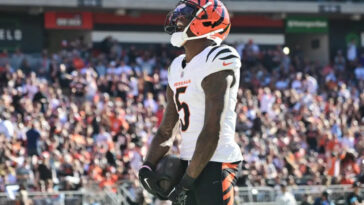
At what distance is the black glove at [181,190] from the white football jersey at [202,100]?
0.21 metres

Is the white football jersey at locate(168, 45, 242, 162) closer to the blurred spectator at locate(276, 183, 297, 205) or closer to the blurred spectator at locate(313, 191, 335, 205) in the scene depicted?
the blurred spectator at locate(313, 191, 335, 205)

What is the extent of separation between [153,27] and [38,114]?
33.6 ft

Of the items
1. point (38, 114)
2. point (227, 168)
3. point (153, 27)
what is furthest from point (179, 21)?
point (153, 27)

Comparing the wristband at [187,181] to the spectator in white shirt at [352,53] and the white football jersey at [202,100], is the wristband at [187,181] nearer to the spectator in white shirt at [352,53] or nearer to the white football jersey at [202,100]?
the white football jersey at [202,100]

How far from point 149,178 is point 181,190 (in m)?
0.24

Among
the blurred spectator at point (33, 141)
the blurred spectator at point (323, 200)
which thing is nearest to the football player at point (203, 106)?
the blurred spectator at point (323, 200)

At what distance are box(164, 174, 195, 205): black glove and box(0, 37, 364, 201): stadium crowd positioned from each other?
891 cm

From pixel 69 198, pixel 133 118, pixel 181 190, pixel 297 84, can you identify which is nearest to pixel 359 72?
pixel 297 84

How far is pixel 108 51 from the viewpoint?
Answer: 22.5 meters

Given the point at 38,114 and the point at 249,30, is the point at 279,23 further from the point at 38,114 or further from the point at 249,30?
the point at 38,114

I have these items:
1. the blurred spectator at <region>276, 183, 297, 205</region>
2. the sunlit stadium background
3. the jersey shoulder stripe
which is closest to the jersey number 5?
the jersey shoulder stripe

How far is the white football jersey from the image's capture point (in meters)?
4.87

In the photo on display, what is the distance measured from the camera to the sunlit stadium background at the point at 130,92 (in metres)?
15.0

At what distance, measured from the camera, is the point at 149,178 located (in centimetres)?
501
